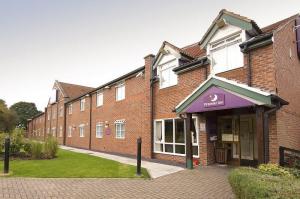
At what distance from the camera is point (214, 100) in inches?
411

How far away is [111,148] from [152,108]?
702 centimetres

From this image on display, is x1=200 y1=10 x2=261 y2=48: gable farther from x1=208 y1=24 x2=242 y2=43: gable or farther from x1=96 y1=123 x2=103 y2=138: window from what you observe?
x1=96 y1=123 x2=103 y2=138: window

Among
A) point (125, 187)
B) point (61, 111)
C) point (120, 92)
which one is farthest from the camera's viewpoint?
point (61, 111)

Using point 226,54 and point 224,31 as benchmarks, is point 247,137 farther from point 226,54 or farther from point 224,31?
point 224,31

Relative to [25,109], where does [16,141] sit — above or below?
below

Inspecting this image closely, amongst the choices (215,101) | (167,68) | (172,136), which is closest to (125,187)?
(215,101)

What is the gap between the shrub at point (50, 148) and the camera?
629 inches

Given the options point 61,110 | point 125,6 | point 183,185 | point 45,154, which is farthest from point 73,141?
point 183,185

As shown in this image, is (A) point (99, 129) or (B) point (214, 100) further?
(A) point (99, 129)

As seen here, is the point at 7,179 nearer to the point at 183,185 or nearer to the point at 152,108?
the point at 183,185

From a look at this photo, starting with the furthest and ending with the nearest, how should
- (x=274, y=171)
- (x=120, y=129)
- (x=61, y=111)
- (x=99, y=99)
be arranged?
(x=61, y=111) < (x=99, y=99) < (x=120, y=129) < (x=274, y=171)

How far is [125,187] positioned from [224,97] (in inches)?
194

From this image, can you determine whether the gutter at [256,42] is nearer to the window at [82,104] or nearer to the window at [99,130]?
the window at [99,130]

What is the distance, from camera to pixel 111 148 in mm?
21422
